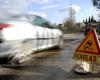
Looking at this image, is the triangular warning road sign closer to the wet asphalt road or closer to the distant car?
the wet asphalt road

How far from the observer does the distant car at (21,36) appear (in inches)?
311

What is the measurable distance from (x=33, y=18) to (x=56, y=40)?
292 cm

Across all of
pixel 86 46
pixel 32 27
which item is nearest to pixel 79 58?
pixel 86 46

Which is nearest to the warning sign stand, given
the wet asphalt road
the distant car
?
the wet asphalt road

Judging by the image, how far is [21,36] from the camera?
8.62 meters

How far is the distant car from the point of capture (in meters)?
7.89

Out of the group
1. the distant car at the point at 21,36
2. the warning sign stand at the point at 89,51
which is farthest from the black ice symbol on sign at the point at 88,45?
the distant car at the point at 21,36

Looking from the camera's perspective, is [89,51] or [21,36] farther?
[21,36]

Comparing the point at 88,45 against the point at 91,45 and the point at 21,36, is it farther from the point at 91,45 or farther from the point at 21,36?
the point at 21,36

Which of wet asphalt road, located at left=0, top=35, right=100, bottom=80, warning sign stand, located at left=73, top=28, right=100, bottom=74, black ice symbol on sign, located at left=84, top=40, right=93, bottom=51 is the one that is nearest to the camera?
wet asphalt road, located at left=0, top=35, right=100, bottom=80

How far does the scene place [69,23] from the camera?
102 meters

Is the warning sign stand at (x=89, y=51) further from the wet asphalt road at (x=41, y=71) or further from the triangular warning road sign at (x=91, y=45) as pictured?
the wet asphalt road at (x=41, y=71)

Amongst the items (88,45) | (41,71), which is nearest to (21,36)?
(41,71)

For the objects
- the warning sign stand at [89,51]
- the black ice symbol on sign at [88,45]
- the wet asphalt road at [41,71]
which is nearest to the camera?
the wet asphalt road at [41,71]
